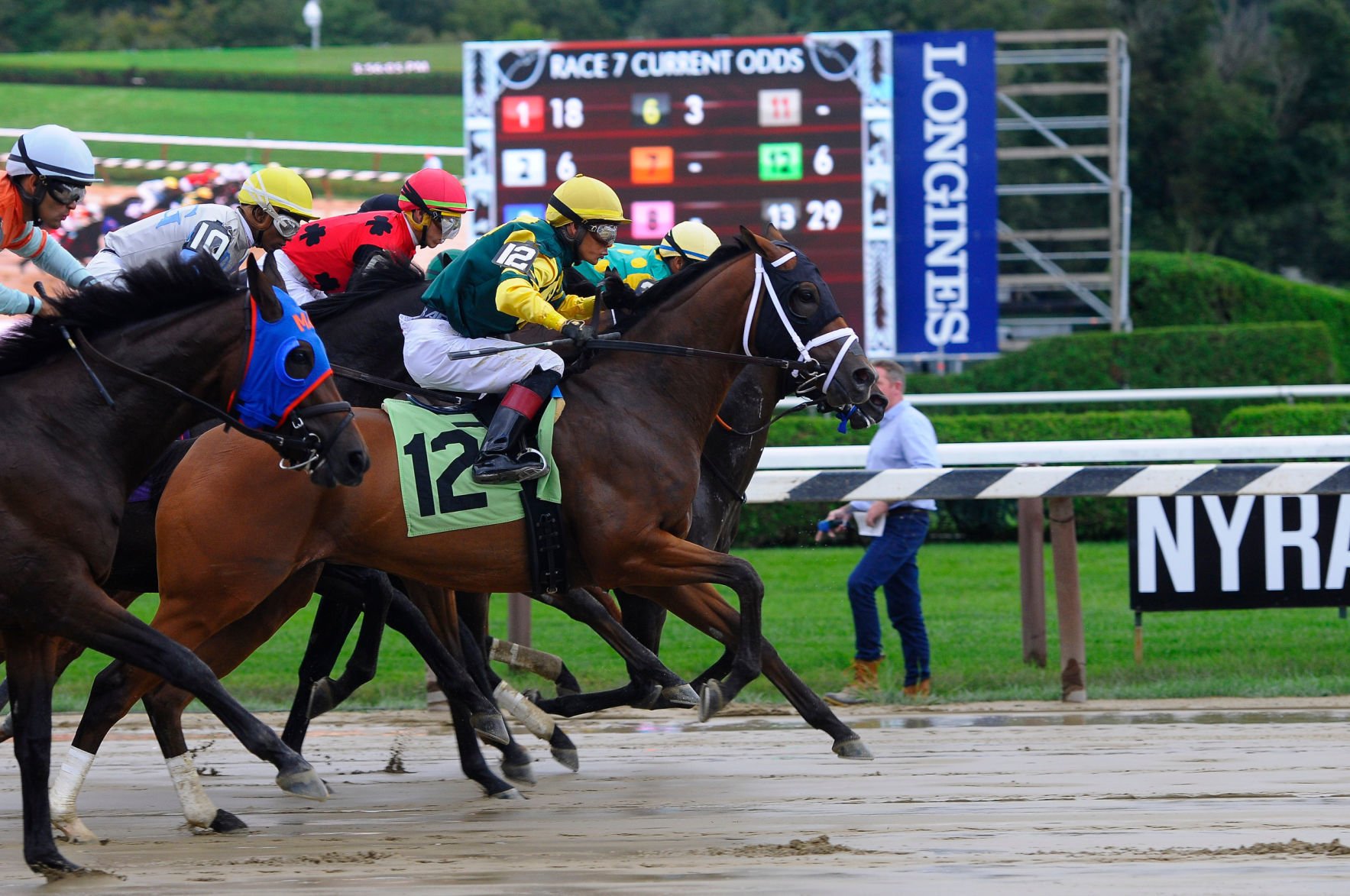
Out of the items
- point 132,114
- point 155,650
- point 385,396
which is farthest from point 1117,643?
point 132,114

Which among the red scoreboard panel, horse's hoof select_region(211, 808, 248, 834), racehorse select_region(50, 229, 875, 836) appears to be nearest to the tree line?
the red scoreboard panel

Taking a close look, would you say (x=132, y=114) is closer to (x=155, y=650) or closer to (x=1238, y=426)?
(x=1238, y=426)

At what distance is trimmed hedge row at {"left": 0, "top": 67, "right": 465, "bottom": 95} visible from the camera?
28.3 meters

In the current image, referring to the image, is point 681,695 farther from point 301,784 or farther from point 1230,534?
point 1230,534

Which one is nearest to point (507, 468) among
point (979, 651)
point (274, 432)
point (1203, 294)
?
point (274, 432)

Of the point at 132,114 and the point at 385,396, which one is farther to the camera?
the point at 132,114

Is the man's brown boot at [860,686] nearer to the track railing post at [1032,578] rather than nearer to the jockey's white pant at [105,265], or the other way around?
the track railing post at [1032,578]

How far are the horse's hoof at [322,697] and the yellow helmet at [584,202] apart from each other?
6.12 feet

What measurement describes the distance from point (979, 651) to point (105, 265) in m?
4.46

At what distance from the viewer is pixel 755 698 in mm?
7219

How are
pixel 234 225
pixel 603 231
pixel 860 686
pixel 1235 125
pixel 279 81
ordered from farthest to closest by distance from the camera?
pixel 279 81
pixel 1235 125
pixel 860 686
pixel 234 225
pixel 603 231

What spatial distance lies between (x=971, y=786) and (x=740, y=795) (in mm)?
677

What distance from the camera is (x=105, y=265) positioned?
5391mm

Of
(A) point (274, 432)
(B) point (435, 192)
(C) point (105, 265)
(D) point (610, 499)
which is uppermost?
(B) point (435, 192)
